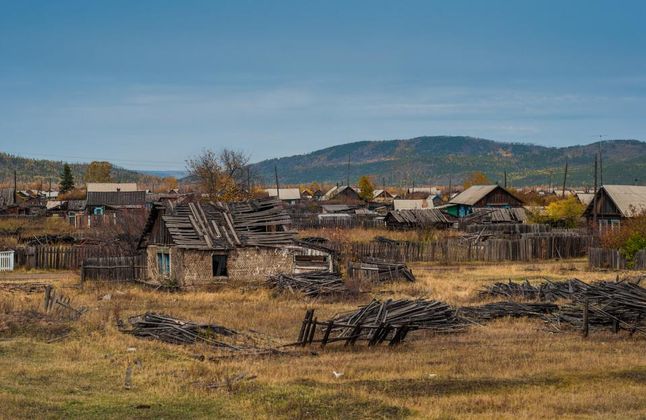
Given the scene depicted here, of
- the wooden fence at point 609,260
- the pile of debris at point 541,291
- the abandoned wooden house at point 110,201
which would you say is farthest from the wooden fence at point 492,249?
the abandoned wooden house at point 110,201

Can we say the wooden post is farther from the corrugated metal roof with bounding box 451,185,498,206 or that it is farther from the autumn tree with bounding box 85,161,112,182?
the autumn tree with bounding box 85,161,112,182

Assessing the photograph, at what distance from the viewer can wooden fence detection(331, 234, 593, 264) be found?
4809cm

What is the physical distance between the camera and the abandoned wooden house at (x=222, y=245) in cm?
3366

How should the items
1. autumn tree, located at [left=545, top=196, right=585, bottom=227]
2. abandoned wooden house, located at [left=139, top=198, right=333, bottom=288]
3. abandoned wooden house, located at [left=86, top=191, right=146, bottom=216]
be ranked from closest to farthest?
abandoned wooden house, located at [left=139, top=198, right=333, bottom=288] < autumn tree, located at [left=545, top=196, right=585, bottom=227] < abandoned wooden house, located at [left=86, top=191, right=146, bottom=216]

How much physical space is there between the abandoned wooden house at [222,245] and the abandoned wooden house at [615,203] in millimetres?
29170

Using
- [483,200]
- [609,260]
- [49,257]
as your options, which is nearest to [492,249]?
[609,260]

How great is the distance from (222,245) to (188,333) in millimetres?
13180

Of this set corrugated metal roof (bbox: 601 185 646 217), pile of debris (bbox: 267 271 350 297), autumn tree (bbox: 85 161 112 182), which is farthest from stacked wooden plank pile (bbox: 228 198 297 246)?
autumn tree (bbox: 85 161 112 182)

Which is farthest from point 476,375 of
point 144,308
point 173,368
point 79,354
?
point 144,308

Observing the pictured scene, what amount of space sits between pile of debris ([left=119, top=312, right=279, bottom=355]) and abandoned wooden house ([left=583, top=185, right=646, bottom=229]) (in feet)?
134

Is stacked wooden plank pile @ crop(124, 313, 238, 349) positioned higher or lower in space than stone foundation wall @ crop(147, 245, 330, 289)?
lower

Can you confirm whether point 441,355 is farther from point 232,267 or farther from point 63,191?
point 63,191

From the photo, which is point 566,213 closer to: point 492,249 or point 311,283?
point 492,249

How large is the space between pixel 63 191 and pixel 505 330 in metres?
117
